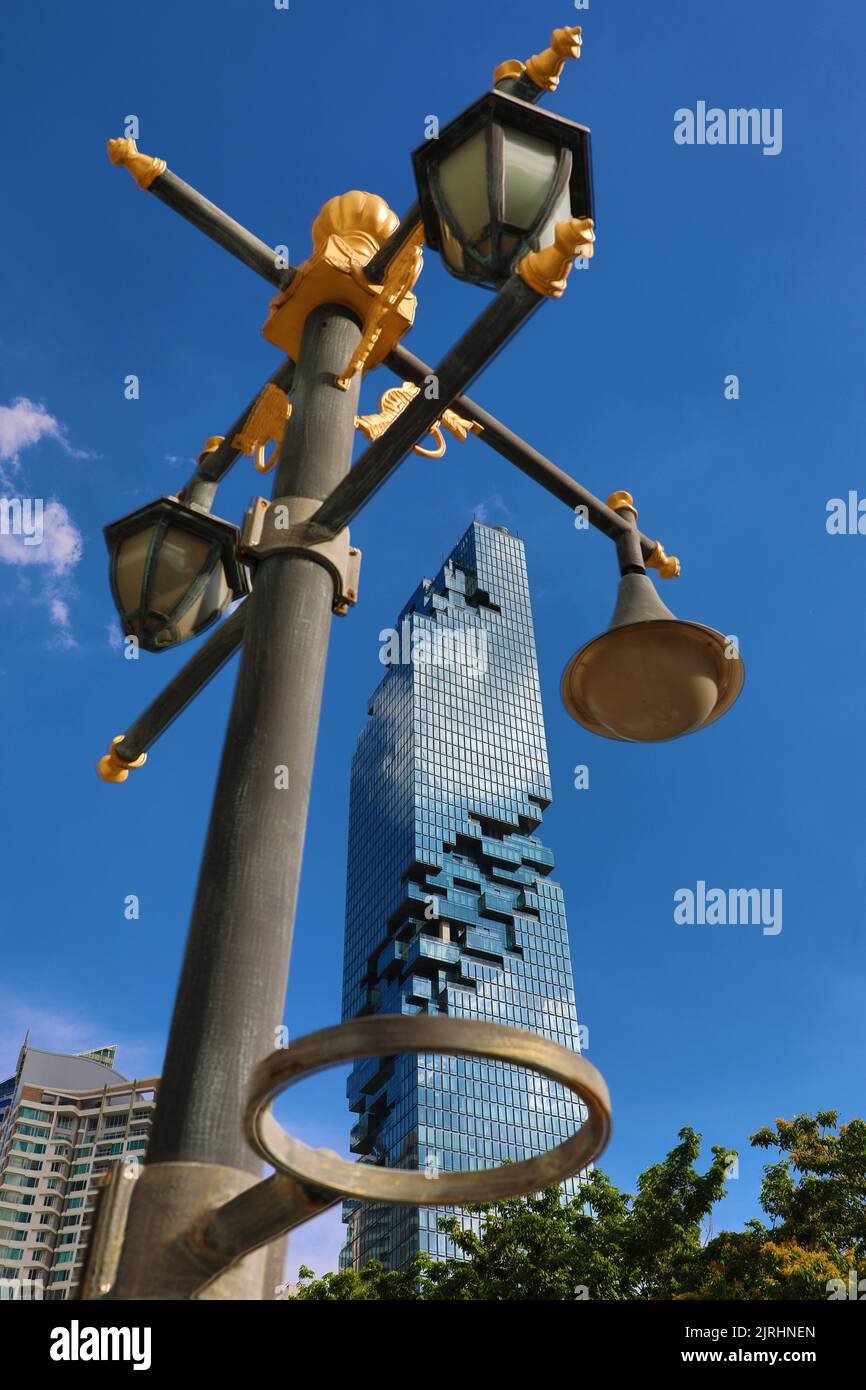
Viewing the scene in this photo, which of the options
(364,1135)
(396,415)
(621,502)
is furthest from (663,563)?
(364,1135)

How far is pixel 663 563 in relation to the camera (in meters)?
4.23

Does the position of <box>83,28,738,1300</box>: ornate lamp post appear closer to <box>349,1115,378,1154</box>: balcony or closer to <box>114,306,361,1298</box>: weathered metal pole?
<box>114,306,361,1298</box>: weathered metal pole

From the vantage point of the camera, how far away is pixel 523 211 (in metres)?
2.55

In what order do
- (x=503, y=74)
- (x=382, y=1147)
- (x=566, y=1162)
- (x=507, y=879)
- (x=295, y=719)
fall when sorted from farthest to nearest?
(x=507, y=879), (x=382, y=1147), (x=503, y=74), (x=295, y=719), (x=566, y=1162)

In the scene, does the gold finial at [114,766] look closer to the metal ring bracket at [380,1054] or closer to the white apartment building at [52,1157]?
the metal ring bracket at [380,1054]

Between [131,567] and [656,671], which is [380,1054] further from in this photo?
[131,567]

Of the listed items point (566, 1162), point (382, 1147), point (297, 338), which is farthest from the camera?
point (382, 1147)

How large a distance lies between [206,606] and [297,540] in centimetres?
101

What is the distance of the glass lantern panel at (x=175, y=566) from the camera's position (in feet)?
11.2

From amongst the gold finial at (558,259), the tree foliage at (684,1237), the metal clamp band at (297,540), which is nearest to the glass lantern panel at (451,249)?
the gold finial at (558,259)

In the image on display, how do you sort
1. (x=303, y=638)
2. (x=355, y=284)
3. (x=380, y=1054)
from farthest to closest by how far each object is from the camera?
(x=355, y=284) < (x=303, y=638) < (x=380, y=1054)

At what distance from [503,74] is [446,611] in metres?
118
